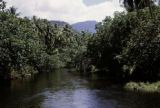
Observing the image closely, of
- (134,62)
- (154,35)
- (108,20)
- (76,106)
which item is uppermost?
(108,20)

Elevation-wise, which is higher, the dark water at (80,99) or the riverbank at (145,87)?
the riverbank at (145,87)

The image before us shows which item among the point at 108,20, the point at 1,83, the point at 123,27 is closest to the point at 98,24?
the point at 108,20

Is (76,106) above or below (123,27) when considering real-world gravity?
below

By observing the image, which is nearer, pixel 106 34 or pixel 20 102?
pixel 20 102

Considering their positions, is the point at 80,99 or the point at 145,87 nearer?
the point at 80,99

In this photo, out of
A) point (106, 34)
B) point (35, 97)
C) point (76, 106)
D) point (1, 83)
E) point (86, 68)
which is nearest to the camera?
point (76, 106)

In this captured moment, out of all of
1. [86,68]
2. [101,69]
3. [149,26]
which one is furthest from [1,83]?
[86,68]

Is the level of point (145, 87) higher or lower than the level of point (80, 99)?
higher

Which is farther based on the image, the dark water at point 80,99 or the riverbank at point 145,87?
the riverbank at point 145,87

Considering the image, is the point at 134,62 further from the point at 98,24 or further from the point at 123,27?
the point at 98,24

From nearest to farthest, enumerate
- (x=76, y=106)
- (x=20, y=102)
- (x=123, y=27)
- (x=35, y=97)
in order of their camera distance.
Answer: (x=76, y=106), (x=20, y=102), (x=35, y=97), (x=123, y=27)

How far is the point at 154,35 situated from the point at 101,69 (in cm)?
5616

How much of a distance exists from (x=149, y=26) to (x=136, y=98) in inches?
834

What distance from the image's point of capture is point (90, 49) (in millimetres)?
131375
